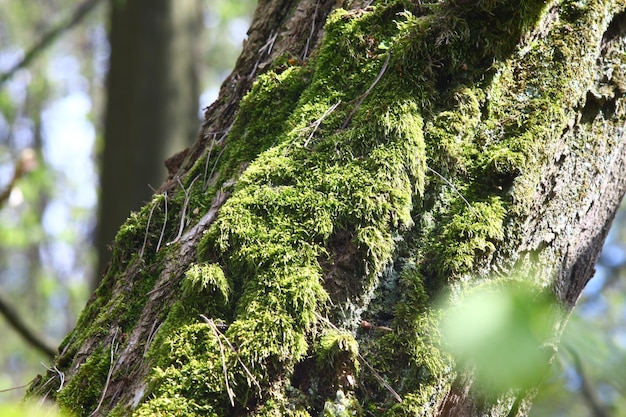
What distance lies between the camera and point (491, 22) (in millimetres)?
1524

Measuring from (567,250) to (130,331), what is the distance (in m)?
1.24

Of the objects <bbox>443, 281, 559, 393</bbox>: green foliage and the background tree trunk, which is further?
the background tree trunk

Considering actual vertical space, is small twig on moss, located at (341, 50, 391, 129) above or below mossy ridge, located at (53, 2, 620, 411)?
above

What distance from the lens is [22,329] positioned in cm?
370

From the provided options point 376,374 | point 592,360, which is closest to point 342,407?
point 376,374

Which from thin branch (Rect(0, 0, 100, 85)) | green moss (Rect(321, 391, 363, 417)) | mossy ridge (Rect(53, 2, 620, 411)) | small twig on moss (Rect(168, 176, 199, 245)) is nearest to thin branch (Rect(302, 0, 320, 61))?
mossy ridge (Rect(53, 2, 620, 411))

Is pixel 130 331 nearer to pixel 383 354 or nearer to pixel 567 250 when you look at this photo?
pixel 383 354

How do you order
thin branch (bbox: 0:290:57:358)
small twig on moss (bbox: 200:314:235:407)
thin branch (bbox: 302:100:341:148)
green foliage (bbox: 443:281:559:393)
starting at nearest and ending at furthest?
green foliage (bbox: 443:281:559:393)
small twig on moss (bbox: 200:314:235:407)
thin branch (bbox: 302:100:341:148)
thin branch (bbox: 0:290:57:358)

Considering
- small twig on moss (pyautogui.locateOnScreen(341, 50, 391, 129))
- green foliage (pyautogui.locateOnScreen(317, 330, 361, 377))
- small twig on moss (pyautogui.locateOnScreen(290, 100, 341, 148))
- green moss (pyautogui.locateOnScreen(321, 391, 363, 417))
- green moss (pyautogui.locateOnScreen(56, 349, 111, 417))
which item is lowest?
green moss (pyautogui.locateOnScreen(56, 349, 111, 417))

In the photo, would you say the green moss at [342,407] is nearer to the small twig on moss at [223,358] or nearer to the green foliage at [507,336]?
the small twig on moss at [223,358]

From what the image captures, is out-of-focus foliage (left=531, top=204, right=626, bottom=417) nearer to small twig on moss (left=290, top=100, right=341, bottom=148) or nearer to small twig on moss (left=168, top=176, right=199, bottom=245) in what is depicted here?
small twig on moss (left=290, top=100, right=341, bottom=148)

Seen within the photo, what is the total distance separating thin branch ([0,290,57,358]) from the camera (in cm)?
364

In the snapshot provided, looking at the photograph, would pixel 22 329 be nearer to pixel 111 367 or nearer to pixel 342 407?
pixel 111 367

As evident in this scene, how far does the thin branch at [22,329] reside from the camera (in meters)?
3.64
